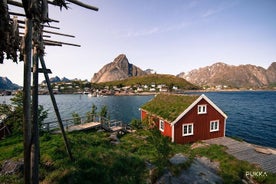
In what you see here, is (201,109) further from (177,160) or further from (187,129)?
(177,160)

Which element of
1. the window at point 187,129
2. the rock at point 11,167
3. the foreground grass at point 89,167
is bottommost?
the window at point 187,129

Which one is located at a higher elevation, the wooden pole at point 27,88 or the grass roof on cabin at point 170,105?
the wooden pole at point 27,88

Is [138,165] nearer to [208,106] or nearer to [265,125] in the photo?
[208,106]

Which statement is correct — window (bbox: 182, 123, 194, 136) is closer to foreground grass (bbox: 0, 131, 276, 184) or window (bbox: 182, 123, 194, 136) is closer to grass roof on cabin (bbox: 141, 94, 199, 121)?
grass roof on cabin (bbox: 141, 94, 199, 121)

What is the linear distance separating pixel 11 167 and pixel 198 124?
2284 cm

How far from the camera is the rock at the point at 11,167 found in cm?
1025

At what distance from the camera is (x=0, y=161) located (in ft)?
37.6

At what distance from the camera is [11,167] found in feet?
34.7

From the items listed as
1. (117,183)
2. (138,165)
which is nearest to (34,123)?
(117,183)

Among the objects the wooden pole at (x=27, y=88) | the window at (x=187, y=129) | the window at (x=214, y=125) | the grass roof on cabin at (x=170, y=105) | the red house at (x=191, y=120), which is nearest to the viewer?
the wooden pole at (x=27, y=88)

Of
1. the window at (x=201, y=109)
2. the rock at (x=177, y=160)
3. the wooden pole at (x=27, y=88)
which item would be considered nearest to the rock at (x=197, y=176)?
the rock at (x=177, y=160)

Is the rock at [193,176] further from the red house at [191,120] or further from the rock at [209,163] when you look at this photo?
the red house at [191,120]

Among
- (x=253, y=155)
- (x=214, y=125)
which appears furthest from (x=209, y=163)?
(x=214, y=125)

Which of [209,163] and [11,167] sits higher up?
[11,167]
